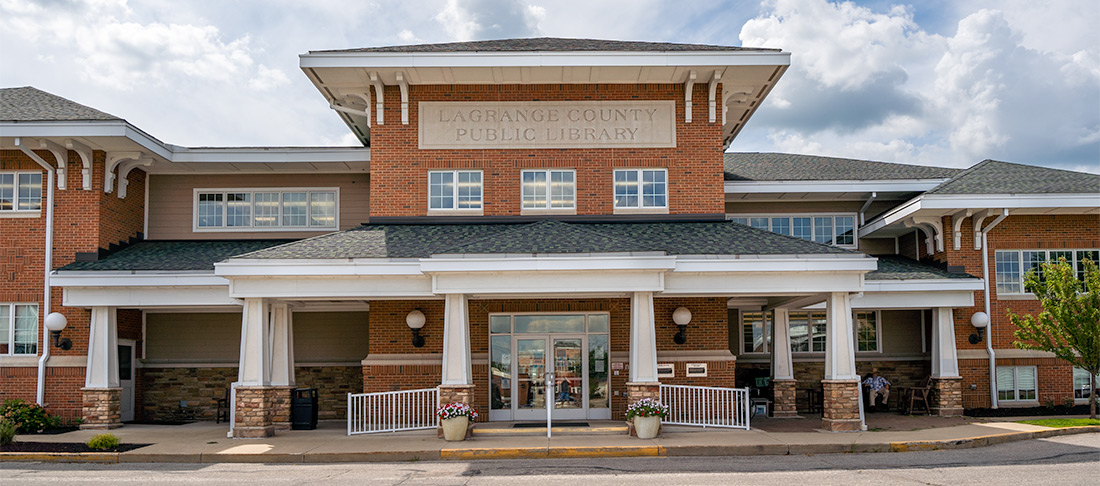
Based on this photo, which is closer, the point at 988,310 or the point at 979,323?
the point at 979,323

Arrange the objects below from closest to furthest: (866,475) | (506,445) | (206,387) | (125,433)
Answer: (866,475), (506,445), (125,433), (206,387)

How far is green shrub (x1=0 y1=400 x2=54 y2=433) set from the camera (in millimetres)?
19172

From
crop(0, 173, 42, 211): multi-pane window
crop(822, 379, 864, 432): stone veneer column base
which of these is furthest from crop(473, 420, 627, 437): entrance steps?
crop(0, 173, 42, 211): multi-pane window

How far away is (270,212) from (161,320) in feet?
12.7

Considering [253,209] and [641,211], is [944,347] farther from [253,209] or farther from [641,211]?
[253,209]

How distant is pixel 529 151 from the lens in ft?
68.1

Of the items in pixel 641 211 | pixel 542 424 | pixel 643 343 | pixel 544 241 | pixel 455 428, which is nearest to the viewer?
pixel 455 428

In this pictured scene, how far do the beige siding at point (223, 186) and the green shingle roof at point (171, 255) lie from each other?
391 mm

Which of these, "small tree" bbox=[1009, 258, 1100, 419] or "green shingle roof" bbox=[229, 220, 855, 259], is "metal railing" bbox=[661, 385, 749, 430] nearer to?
"green shingle roof" bbox=[229, 220, 855, 259]

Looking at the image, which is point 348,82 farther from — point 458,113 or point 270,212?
point 270,212

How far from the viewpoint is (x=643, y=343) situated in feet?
56.2

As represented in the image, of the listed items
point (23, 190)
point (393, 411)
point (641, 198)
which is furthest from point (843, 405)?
point (23, 190)

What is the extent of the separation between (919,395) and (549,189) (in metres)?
10.7

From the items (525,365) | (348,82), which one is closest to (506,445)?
(525,365)
